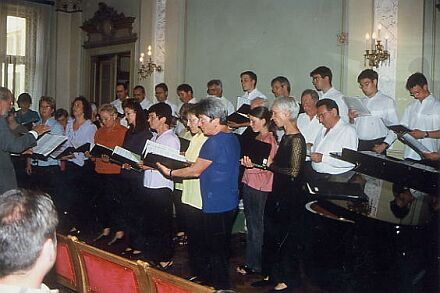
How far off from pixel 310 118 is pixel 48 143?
222 centimetres

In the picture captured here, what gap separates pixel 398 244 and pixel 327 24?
182 inches

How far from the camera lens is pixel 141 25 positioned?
936 cm

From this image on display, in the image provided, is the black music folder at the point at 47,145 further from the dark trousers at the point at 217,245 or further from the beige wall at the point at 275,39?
the beige wall at the point at 275,39

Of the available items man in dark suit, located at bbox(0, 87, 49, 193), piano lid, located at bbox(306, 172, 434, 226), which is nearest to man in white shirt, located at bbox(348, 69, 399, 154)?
piano lid, located at bbox(306, 172, 434, 226)

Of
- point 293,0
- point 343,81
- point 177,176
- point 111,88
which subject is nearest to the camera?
point 177,176

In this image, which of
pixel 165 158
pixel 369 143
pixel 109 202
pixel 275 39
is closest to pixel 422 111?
pixel 369 143

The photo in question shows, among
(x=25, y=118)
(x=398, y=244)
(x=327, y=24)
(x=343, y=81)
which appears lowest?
(x=398, y=244)

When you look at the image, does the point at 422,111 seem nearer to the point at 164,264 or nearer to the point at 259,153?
the point at 259,153

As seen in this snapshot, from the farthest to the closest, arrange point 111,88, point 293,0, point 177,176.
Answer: point 111,88 → point 293,0 → point 177,176

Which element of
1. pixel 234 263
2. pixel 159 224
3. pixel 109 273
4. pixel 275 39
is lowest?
pixel 234 263

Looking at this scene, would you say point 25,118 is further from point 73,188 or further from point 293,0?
point 293,0

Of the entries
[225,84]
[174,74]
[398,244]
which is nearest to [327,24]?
[225,84]

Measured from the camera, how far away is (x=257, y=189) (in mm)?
4254

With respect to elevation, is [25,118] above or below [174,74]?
below
